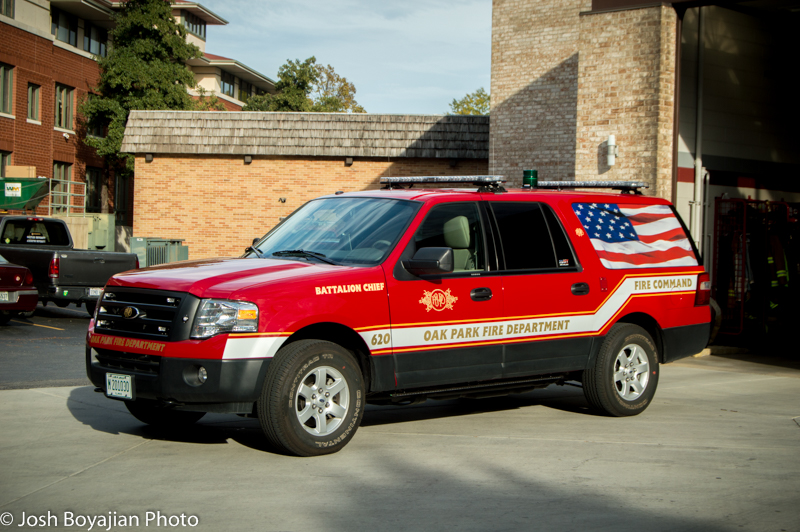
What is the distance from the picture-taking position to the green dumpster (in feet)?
93.9

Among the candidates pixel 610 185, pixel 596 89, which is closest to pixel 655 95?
pixel 596 89

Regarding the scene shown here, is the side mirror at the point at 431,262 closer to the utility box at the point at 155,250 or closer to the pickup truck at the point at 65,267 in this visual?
the pickup truck at the point at 65,267

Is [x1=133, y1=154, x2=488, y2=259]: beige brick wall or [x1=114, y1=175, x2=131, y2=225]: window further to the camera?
[x1=114, y1=175, x2=131, y2=225]: window

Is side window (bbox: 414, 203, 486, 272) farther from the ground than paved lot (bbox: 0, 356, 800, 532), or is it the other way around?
side window (bbox: 414, 203, 486, 272)

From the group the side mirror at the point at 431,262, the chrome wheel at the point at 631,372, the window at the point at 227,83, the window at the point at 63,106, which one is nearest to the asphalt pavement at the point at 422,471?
the chrome wheel at the point at 631,372

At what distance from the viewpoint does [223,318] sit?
19.1 ft

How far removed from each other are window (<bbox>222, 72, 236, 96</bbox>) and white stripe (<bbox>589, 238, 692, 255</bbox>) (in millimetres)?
57583

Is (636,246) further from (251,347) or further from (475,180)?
(251,347)

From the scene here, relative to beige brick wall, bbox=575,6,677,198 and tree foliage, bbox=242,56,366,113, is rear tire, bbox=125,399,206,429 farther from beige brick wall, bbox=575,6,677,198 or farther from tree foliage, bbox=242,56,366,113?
tree foliage, bbox=242,56,366,113

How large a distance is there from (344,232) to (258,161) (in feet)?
65.6

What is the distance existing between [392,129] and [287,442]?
20.0 meters

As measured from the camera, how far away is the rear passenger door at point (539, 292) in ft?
23.7

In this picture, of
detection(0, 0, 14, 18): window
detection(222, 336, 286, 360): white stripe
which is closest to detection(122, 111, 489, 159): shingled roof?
detection(0, 0, 14, 18): window

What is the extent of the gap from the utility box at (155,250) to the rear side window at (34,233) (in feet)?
15.4
